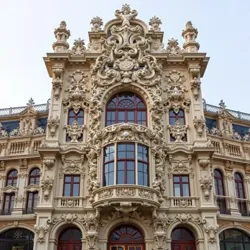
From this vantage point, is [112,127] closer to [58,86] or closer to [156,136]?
[156,136]

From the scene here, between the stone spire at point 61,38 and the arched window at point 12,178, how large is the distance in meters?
11.0

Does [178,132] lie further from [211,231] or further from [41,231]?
[41,231]

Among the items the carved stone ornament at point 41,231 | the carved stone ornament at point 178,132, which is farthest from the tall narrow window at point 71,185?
the carved stone ornament at point 178,132

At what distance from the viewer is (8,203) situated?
97.9ft

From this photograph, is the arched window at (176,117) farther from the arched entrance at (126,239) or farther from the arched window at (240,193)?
the arched entrance at (126,239)

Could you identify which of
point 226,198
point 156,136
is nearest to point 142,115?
point 156,136

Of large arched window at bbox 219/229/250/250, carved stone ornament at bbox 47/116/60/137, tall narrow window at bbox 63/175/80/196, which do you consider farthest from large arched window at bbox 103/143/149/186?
large arched window at bbox 219/229/250/250

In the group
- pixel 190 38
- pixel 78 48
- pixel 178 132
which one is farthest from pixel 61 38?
pixel 178 132

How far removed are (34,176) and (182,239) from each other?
41.6 feet

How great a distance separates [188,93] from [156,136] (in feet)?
17.8

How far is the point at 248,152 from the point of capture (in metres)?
32.7

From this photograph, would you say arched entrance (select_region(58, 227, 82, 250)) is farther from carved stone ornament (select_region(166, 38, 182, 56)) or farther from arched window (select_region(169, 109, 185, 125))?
carved stone ornament (select_region(166, 38, 182, 56))

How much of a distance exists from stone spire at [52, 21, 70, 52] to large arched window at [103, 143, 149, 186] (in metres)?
10.5

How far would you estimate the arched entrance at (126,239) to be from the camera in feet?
84.4
